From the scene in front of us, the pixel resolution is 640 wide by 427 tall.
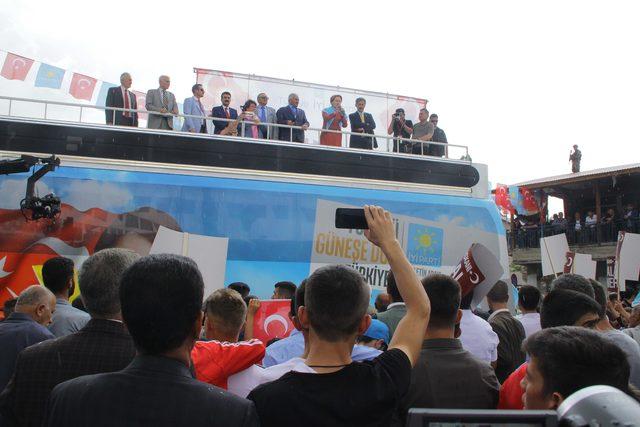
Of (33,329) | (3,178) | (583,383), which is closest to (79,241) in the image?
(3,178)

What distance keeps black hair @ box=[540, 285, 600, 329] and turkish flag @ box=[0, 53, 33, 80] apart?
11142 millimetres

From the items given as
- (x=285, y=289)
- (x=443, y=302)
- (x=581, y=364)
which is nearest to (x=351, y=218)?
(x=443, y=302)

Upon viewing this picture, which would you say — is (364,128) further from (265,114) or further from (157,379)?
(157,379)

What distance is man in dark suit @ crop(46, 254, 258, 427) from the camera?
1585 millimetres

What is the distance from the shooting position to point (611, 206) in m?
Answer: 22.9

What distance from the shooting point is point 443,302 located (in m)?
2.62

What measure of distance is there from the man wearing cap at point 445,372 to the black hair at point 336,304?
0.59 metres

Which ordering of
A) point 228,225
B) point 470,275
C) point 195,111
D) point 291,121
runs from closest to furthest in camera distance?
point 470,275 < point 228,225 < point 195,111 < point 291,121

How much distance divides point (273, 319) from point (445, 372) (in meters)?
4.61

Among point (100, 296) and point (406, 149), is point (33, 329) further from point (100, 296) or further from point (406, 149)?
point (406, 149)

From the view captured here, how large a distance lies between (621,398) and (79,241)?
29.2ft

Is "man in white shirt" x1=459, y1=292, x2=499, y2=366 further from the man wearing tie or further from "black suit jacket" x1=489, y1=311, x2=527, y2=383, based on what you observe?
the man wearing tie

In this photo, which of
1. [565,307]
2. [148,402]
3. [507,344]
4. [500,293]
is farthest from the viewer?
[500,293]

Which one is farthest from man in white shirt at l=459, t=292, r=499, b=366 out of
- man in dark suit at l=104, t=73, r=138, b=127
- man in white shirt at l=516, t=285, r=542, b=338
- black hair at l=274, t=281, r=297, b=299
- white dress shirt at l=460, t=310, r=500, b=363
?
man in dark suit at l=104, t=73, r=138, b=127
